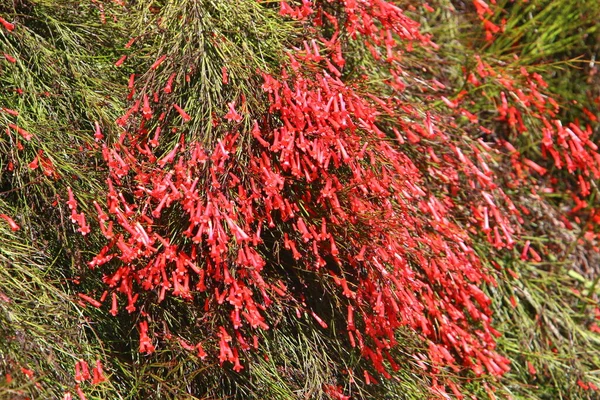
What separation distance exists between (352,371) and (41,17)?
1606mm

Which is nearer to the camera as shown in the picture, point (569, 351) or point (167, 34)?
point (167, 34)

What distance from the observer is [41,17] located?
2639 mm

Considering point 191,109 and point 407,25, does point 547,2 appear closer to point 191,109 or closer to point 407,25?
point 407,25

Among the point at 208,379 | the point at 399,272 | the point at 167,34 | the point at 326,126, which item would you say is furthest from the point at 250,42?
the point at 208,379

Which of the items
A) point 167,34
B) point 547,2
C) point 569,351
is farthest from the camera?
point 547,2

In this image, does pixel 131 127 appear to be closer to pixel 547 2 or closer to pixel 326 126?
pixel 326 126

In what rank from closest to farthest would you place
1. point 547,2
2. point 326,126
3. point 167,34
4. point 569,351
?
point 326,126
point 167,34
point 569,351
point 547,2

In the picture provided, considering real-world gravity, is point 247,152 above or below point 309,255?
above

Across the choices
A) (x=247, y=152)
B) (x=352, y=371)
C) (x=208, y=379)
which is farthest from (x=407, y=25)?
(x=208, y=379)

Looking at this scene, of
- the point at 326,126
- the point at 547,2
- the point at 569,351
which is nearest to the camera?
the point at 326,126

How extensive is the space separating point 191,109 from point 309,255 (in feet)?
2.01

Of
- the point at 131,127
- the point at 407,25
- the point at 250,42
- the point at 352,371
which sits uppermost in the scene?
the point at 407,25

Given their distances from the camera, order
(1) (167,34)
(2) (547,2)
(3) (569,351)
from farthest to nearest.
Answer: (2) (547,2), (3) (569,351), (1) (167,34)

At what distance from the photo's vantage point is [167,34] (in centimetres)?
254
